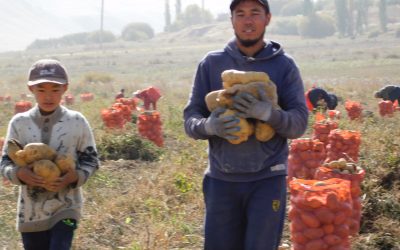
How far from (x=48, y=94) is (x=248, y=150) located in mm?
1084

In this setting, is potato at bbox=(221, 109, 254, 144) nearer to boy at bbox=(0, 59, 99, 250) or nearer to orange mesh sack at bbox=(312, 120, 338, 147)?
boy at bbox=(0, 59, 99, 250)

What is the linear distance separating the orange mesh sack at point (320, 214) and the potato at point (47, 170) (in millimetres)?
1358

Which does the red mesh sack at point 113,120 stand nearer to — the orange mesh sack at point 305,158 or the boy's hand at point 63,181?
the orange mesh sack at point 305,158

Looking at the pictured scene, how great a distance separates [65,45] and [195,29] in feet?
67.3

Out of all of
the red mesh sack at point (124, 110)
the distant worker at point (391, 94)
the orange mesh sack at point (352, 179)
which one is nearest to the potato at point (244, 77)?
the orange mesh sack at point (352, 179)

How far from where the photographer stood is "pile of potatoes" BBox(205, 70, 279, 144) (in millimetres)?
2869

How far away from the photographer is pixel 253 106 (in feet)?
9.27

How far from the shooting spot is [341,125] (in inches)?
337

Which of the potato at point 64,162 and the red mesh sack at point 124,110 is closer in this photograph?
the potato at point 64,162

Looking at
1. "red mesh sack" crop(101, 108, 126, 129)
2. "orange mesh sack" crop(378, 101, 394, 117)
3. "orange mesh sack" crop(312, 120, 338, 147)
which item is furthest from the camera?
"orange mesh sack" crop(378, 101, 394, 117)

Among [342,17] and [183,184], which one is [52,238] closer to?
[183,184]

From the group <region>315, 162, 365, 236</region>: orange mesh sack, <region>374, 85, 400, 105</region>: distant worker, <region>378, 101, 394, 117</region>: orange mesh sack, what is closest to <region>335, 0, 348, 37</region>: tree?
<region>374, 85, 400, 105</region>: distant worker

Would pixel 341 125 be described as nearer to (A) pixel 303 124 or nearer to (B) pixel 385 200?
(B) pixel 385 200

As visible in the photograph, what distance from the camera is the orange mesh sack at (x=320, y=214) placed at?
358cm
